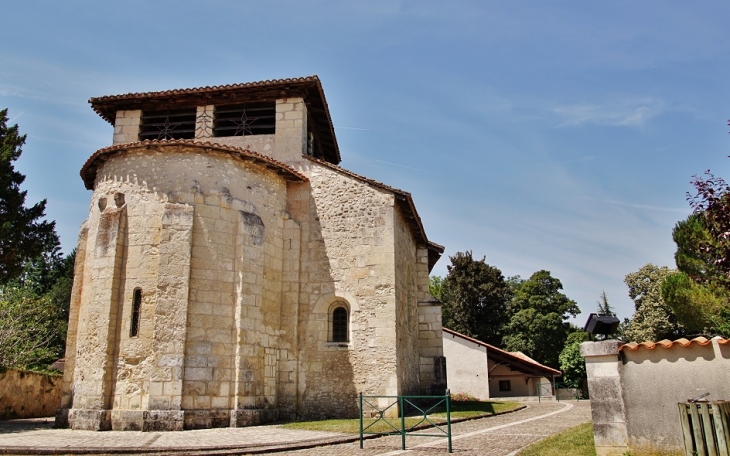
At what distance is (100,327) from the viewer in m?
12.9

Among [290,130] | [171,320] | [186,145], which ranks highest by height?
[290,130]

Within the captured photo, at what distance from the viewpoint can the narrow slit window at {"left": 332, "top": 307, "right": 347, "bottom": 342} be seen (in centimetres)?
1565

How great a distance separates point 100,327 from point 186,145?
4.95m

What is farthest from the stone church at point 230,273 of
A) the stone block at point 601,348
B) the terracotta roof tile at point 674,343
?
the terracotta roof tile at point 674,343

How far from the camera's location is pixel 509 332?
48.6 meters

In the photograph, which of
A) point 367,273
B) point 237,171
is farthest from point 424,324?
point 237,171

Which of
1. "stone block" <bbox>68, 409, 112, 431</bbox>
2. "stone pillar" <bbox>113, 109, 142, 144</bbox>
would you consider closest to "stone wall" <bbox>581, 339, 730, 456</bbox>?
"stone block" <bbox>68, 409, 112, 431</bbox>

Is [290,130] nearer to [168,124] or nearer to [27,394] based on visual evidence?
[168,124]

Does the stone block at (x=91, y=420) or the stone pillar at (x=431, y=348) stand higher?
the stone pillar at (x=431, y=348)

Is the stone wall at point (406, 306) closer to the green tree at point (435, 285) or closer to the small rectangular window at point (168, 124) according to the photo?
the small rectangular window at point (168, 124)

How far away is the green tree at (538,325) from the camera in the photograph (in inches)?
1866

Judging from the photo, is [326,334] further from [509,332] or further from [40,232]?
[509,332]

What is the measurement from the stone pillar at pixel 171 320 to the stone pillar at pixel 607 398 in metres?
8.82

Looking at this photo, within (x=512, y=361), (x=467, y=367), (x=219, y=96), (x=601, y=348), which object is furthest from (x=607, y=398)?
(x=512, y=361)
